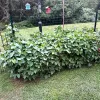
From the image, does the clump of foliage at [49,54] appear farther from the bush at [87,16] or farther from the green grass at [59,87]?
the bush at [87,16]

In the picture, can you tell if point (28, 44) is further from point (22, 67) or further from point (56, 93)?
point (56, 93)

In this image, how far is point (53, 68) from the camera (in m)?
2.69

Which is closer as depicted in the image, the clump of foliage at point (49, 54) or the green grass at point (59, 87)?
the green grass at point (59, 87)

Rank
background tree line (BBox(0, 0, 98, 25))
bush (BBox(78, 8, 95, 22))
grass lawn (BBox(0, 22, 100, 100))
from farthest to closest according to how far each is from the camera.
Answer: bush (BBox(78, 8, 95, 22)) < background tree line (BBox(0, 0, 98, 25)) < grass lawn (BBox(0, 22, 100, 100))

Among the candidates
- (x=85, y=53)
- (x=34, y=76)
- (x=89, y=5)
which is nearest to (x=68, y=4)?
(x=89, y=5)

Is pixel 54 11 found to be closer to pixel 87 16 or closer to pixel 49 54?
pixel 87 16

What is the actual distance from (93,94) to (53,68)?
2.55 ft

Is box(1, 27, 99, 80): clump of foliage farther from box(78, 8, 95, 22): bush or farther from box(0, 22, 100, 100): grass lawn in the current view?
box(78, 8, 95, 22): bush

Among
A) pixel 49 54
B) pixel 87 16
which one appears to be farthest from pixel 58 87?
pixel 87 16

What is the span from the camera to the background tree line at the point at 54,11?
7227 millimetres

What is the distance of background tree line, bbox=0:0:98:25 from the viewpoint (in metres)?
7.23

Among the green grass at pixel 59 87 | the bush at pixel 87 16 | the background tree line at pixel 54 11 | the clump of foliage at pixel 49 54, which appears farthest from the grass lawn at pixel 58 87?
the bush at pixel 87 16

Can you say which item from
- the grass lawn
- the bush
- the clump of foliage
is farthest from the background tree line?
the grass lawn

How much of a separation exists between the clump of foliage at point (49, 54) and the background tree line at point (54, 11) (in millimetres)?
4285
